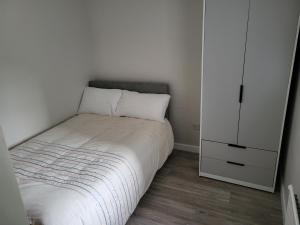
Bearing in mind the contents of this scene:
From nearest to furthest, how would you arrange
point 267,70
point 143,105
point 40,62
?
point 267,70, point 40,62, point 143,105

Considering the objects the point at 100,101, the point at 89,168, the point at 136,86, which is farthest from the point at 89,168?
the point at 136,86

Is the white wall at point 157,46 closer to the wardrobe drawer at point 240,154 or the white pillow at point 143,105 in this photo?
the white pillow at point 143,105

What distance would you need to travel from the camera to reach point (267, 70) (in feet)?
6.36

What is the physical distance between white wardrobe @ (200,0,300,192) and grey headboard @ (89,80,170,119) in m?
0.71

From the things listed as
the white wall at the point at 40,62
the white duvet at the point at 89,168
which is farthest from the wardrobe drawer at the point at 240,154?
the white wall at the point at 40,62

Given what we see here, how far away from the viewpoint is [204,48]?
2111mm

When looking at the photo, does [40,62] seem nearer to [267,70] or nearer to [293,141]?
[267,70]

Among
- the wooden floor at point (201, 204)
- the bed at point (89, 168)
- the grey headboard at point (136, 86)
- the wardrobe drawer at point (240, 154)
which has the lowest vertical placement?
the wooden floor at point (201, 204)

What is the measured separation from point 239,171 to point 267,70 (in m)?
1.04

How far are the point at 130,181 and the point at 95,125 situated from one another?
1.00 meters

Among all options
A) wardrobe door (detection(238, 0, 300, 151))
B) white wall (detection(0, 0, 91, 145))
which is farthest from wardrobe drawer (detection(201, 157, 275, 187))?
Result: white wall (detection(0, 0, 91, 145))

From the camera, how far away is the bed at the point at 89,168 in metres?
1.48

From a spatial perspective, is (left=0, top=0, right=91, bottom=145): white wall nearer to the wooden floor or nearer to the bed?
the bed

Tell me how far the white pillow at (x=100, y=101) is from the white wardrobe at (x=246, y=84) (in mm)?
1194
